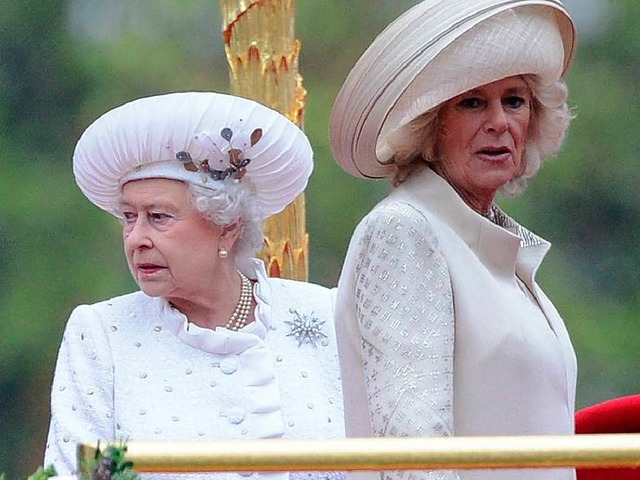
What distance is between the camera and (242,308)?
16.6 feet

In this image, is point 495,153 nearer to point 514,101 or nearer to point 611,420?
point 514,101

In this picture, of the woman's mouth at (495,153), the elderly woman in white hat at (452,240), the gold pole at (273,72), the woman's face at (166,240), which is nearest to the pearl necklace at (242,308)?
the woman's face at (166,240)

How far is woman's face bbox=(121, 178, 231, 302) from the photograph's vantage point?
4863 mm

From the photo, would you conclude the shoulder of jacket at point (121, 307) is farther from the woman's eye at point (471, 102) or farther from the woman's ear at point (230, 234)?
the woman's eye at point (471, 102)

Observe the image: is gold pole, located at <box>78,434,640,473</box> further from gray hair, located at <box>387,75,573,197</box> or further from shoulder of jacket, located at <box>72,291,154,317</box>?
shoulder of jacket, located at <box>72,291,154,317</box>

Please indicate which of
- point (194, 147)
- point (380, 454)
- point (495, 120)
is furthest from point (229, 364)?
point (380, 454)

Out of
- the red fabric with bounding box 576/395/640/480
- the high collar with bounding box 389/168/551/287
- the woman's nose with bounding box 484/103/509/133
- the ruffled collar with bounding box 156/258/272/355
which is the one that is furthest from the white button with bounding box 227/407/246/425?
the woman's nose with bounding box 484/103/509/133

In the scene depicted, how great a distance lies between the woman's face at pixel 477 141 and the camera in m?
4.09

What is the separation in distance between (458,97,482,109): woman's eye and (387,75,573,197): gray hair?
0.14 feet

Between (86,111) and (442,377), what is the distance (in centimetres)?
834

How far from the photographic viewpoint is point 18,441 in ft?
37.3

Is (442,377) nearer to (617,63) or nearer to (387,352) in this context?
(387,352)

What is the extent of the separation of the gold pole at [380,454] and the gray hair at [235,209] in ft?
6.51

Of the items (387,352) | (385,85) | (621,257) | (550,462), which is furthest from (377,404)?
(621,257)
